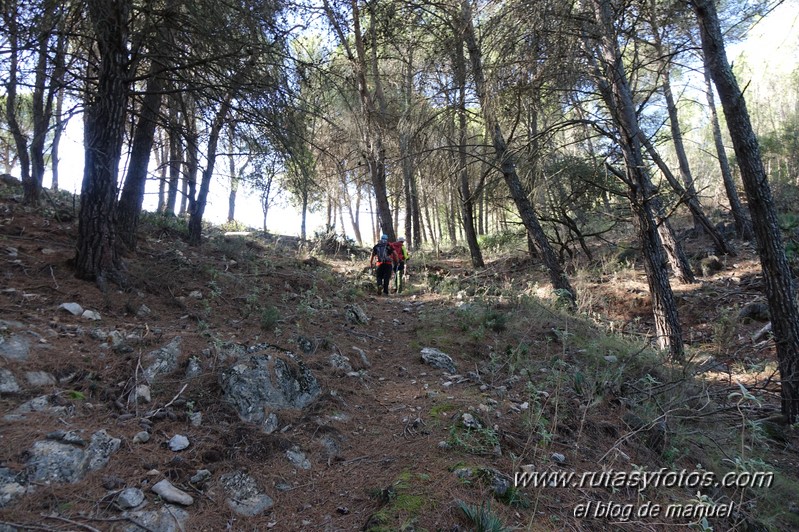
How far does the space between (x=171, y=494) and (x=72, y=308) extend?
2846 mm

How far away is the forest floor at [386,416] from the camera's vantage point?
2709 mm

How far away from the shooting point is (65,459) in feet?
8.63

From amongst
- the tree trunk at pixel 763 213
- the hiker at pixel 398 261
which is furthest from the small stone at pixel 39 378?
the hiker at pixel 398 261

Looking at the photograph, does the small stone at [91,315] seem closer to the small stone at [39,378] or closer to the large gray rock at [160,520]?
the small stone at [39,378]

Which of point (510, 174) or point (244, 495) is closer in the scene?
point (244, 495)

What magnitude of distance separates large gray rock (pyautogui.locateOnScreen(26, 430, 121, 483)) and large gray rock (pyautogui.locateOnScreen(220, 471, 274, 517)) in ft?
2.54

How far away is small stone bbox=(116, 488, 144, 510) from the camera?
97.5 inches

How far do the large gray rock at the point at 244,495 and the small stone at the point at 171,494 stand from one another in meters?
0.24

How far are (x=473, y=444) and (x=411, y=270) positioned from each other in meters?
10.8

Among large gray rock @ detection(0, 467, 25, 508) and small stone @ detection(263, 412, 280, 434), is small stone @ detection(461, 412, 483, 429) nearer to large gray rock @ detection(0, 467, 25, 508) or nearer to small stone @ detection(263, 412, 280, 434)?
small stone @ detection(263, 412, 280, 434)

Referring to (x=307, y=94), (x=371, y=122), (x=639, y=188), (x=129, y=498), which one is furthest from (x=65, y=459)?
(x=371, y=122)

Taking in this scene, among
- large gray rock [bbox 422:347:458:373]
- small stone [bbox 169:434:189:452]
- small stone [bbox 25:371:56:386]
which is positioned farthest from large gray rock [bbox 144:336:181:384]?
A: large gray rock [bbox 422:347:458:373]

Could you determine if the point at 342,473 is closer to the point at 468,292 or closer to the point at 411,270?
the point at 468,292

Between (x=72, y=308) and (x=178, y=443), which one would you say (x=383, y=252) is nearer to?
(x=72, y=308)
